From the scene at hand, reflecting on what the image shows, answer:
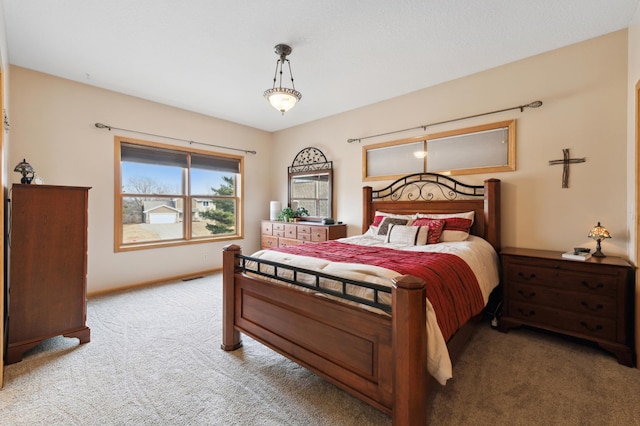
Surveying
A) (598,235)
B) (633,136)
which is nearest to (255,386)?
(598,235)

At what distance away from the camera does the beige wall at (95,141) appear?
338cm

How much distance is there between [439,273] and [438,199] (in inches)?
80.5

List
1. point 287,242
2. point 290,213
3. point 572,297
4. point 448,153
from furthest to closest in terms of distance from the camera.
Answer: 1. point 290,213
2. point 287,242
3. point 448,153
4. point 572,297

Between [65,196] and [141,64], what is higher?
[141,64]

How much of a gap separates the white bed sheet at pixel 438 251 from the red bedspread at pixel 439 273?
143mm

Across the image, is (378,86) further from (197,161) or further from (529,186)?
(197,161)

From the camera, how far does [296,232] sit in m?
4.94

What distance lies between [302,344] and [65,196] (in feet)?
8.16

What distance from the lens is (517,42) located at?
110 inches

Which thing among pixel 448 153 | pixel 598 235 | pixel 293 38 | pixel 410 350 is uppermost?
pixel 293 38

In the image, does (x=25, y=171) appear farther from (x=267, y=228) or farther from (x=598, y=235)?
(x=598, y=235)

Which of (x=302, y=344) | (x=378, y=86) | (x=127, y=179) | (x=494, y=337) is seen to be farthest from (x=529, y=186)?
(x=127, y=179)

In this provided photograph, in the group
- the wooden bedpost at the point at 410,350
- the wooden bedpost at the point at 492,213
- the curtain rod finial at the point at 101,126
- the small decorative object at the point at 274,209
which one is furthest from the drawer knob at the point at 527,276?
the curtain rod finial at the point at 101,126

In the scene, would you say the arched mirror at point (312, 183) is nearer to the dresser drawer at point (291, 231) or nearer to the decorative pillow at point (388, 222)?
the dresser drawer at point (291, 231)
